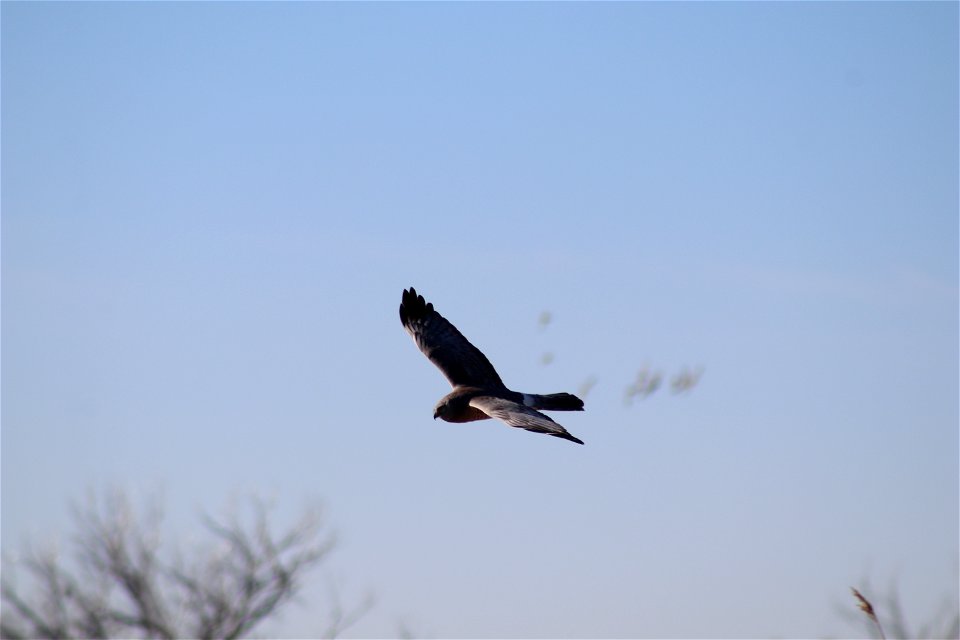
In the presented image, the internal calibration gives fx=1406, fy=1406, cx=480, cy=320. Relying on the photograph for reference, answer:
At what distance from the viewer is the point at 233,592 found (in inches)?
671

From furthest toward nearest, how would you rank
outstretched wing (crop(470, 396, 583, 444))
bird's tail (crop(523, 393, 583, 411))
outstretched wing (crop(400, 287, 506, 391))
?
outstretched wing (crop(400, 287, 506, 391)) → bird's tail (crop(523, 393, 583, 411)) → outstretched wing (crop(470, 396, 583, 444))

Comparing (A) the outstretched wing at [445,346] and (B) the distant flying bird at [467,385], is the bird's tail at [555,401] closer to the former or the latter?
(B) the distant flying bird at [467,385]

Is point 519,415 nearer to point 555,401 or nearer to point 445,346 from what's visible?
point 555,401

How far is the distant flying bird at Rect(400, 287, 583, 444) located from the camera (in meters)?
13.4

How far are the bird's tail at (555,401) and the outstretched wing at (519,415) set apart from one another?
24.3 inches

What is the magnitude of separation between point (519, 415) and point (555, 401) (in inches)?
75.5

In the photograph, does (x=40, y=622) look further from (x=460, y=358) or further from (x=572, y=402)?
(x=572, y=402)

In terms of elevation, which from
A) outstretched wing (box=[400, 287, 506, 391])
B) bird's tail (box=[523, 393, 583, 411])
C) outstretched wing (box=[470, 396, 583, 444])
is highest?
outstretched wing (box=[400, 287, 506, 391])

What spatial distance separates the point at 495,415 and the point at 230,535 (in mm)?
5894

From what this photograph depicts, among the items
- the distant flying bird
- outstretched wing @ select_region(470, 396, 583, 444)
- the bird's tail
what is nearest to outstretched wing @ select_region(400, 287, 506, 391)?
the distant flying bird

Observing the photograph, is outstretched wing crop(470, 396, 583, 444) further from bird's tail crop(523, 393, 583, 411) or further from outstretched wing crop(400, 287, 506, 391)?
outstretched wing crop(400, 287, 506, 391)

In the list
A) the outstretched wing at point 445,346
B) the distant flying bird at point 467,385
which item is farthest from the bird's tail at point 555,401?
the outstretched wing at point 445,346

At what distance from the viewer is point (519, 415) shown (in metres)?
13.2

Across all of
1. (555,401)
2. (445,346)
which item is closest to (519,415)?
(555,401)
